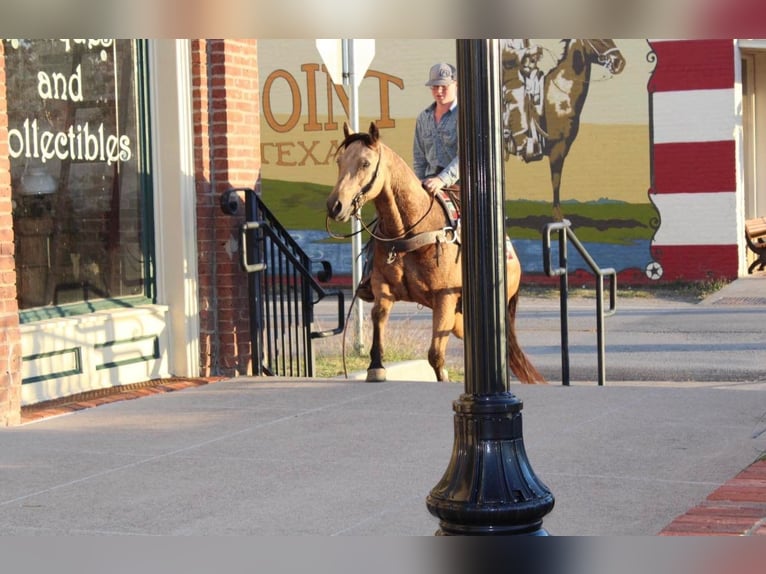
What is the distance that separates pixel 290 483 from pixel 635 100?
16.5 meters

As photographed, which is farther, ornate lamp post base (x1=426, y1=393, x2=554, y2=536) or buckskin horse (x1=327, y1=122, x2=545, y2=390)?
buckskin horse (x1=327, y1=122, x2=545, y2=390)

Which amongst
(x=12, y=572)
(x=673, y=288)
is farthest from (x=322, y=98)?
(x=12, y=572)

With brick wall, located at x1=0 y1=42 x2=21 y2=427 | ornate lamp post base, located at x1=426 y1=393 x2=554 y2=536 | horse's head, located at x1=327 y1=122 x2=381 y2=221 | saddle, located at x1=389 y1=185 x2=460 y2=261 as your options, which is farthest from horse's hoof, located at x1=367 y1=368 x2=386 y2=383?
ornate lamp post base, located at x1=426 y1=393 x2=554 y2=536

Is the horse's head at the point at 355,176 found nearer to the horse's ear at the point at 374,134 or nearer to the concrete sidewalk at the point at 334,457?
the horse's ear at the point at 374,134

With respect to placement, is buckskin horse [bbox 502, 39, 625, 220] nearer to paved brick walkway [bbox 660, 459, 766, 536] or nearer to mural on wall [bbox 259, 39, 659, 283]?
mural on wall [bbox 259, 39, 659, 283]

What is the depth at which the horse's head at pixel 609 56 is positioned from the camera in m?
21.8

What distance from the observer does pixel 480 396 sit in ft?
14.3

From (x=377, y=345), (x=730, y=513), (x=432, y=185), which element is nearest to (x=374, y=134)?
(x=432, y=185)

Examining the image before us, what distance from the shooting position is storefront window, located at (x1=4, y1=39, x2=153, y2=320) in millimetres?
9125

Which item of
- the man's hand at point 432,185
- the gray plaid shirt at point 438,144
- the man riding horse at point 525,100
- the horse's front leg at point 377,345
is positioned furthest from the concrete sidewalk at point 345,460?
the man riding horse at point 525,100

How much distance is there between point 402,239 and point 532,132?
13.4 meters

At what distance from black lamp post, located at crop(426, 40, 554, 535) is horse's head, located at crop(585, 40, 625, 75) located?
18096 mm

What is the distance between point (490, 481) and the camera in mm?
4363

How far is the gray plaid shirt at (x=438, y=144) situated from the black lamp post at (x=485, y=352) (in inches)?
214
